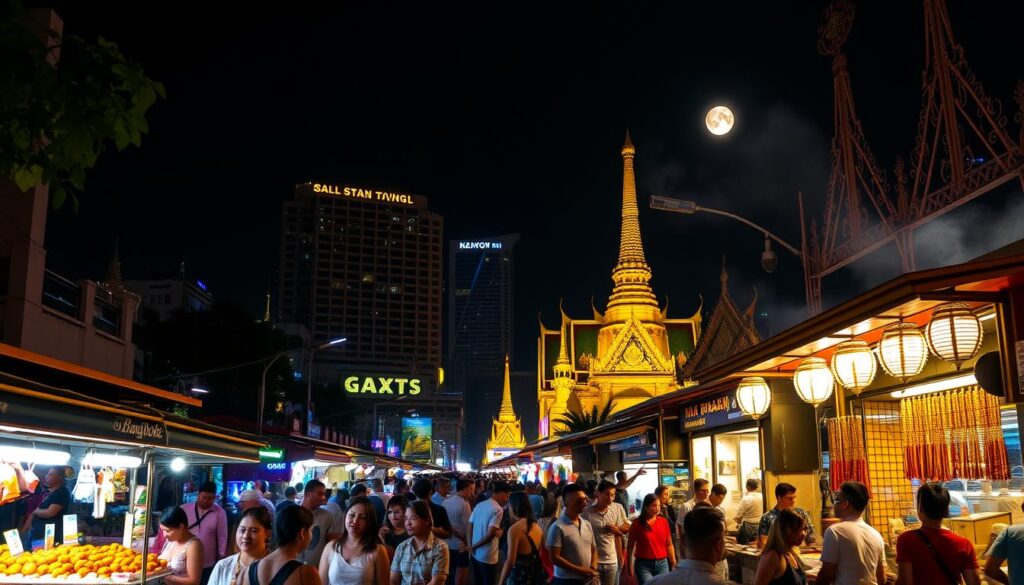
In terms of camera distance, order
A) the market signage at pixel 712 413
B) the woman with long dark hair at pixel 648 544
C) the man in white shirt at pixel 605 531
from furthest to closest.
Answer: the market signage at pixel 712 413, the woman with long dark hair at pixel 648 544, the man in white shirt at pixel 605 531

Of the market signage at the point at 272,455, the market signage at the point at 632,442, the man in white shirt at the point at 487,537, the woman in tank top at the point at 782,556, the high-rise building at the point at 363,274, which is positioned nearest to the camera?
the woman in tank top at the point at 782,556

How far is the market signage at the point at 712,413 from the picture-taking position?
46.2ft

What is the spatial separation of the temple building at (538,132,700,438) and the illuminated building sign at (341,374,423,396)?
26236 millimetres

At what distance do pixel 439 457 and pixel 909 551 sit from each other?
486 feet

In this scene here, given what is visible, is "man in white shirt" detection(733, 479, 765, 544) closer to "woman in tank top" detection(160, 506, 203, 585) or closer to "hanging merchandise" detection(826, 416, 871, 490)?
"hanging merchandise" detection(826, 416, 871, 490)

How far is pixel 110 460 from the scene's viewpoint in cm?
930

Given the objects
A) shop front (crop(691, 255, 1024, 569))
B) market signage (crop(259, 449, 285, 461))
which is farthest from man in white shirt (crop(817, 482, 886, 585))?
market signage (crop(259, 449, 285, 461))

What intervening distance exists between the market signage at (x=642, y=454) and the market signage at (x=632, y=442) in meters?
0.11

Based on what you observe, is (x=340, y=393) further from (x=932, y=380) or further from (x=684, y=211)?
(x=932, y=380)

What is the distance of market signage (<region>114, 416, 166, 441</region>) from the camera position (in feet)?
23.4

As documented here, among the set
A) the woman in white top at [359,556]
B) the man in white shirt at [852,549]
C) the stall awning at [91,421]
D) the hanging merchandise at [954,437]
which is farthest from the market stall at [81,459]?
the hanging merchandise at [954,437]

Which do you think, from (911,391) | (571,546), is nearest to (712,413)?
(911,391)

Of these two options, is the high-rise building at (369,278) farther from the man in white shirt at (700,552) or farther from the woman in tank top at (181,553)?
the man in white shirt at (700,552)

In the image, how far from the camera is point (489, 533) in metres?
10.0
